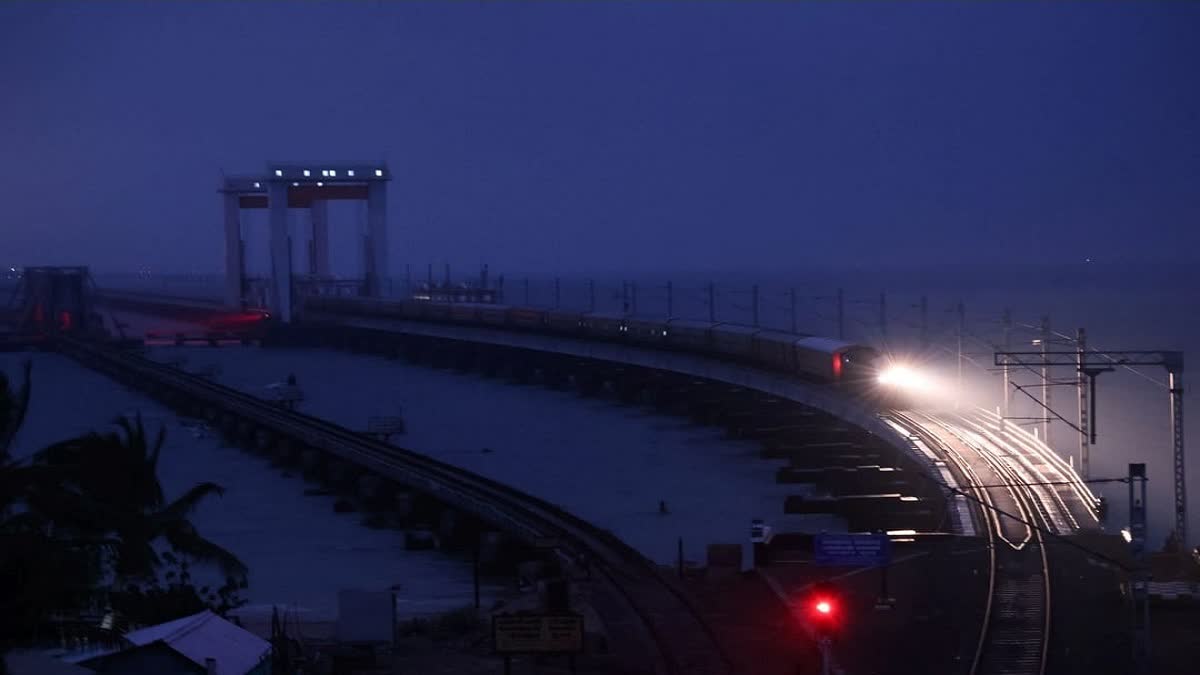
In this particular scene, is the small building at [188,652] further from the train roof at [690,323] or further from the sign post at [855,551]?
the train roof at [690,323]

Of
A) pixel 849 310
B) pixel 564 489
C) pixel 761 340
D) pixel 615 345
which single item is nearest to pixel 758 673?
pixel 564 489

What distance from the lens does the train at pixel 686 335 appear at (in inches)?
1695

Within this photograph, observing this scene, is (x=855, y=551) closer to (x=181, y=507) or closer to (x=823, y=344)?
(x=181, y=507)

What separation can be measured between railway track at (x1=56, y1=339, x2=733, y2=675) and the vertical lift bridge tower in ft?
123

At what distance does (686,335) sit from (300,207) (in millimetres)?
55491

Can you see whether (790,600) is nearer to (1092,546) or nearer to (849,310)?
(1092,546)

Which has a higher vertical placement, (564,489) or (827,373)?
(827,373)

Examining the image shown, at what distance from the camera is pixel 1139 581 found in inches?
732

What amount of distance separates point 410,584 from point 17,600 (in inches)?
630

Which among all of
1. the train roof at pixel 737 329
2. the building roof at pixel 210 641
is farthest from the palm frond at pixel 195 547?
the train roof at pixel 737 329

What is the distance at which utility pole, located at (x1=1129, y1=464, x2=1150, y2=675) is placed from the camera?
52.9 feet

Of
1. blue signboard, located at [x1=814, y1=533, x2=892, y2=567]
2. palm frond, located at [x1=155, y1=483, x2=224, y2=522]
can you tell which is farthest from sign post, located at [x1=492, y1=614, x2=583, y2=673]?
blue signboard, located at [x1=814, y1=533, x2=892, y2=567]

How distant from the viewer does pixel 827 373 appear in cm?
4297

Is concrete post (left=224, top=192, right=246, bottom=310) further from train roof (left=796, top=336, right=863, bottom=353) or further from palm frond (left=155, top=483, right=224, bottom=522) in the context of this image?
palm frond (left=155, top=483, right=224, bottom=522)
